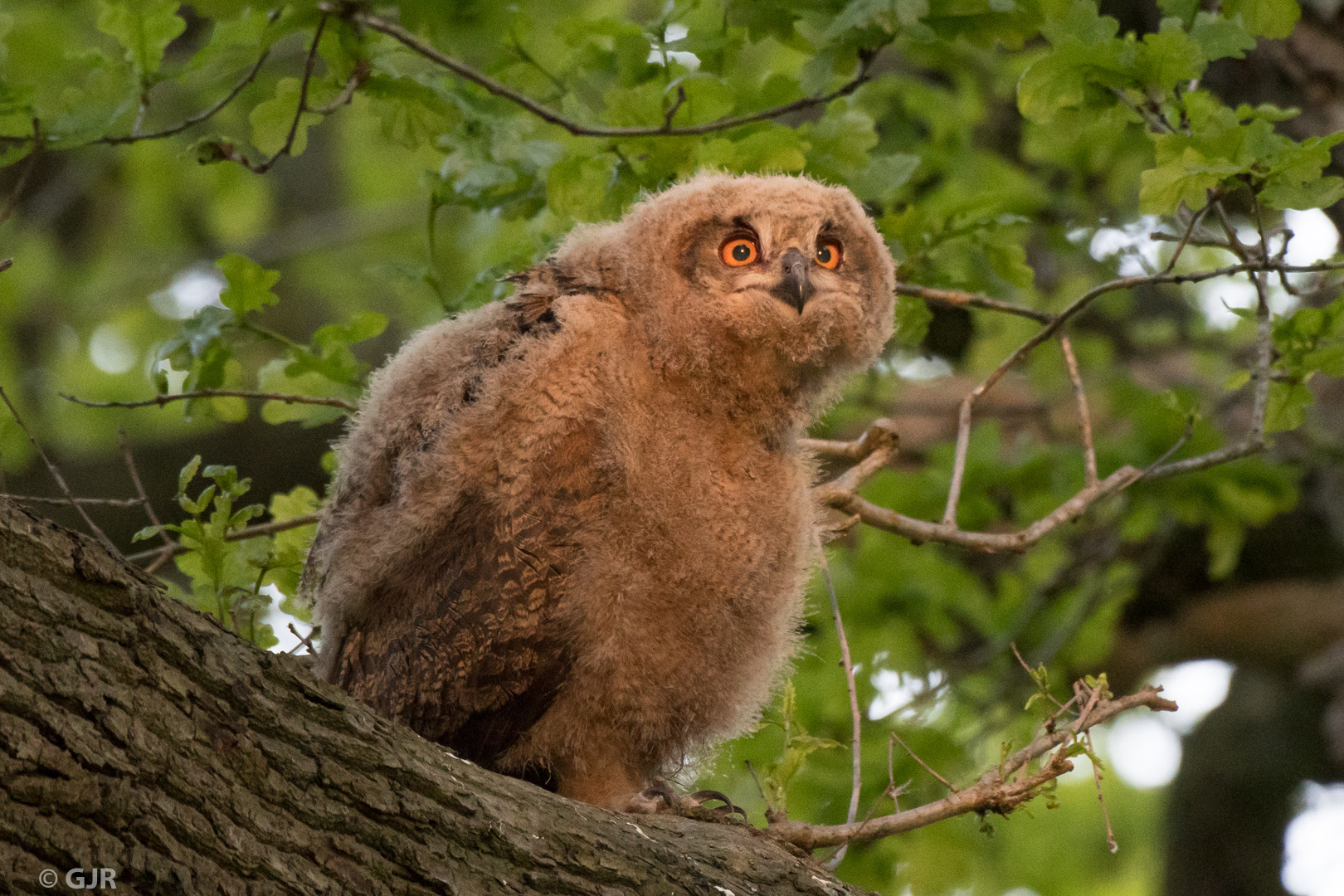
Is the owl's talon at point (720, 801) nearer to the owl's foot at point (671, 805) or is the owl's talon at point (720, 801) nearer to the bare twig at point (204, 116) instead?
the owl's foot at point (671, 805)

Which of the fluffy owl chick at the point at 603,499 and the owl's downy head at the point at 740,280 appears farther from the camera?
the owl's downy head at the point at 740,280

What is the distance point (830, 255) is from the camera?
3.50 metres

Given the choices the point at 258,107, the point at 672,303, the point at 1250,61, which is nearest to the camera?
the point at 672,303

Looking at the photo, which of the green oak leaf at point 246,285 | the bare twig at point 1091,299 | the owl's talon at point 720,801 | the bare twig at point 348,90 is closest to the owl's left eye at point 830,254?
the bare twig at point 1091,299

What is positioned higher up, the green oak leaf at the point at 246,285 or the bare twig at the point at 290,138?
the bare twig at the point at 290,138

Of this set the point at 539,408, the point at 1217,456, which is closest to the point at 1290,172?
the point at 1217,456

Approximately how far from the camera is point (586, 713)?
10.1 feet

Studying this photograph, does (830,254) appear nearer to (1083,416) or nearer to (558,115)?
(558,115)

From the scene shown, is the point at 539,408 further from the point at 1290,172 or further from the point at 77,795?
the point at 1290,172

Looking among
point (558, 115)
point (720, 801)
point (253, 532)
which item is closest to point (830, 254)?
point (558, 115)

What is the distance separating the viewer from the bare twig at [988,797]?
9.85 feet

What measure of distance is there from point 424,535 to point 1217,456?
2249mm

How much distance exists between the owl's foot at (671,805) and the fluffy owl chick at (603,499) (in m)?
0.05

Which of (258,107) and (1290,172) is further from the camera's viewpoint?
(258,107)
